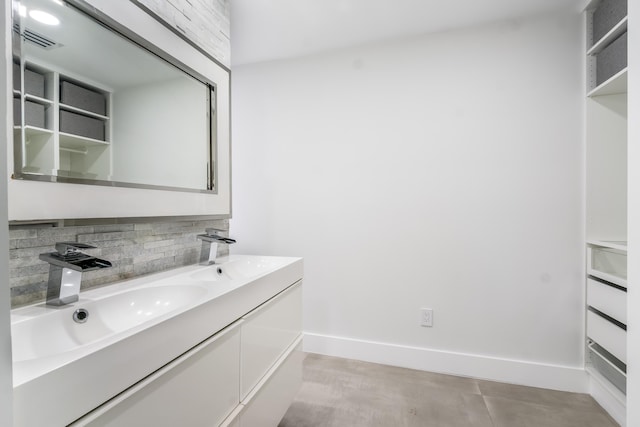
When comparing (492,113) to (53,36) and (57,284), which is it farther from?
(57,284)

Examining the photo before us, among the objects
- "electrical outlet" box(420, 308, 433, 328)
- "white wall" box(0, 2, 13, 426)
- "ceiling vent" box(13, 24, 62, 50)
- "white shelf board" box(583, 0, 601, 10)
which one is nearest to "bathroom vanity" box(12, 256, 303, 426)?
"white wall" box(0, 2, 13, 426)

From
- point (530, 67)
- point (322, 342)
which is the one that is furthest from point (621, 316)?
point (322, 342)

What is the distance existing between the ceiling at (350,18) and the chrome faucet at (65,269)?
5.64 feet

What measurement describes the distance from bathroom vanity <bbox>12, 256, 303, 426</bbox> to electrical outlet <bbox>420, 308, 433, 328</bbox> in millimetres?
1128

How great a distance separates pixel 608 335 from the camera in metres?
1.70

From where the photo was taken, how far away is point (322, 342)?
2490mm

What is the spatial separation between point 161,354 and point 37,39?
3.11 feet

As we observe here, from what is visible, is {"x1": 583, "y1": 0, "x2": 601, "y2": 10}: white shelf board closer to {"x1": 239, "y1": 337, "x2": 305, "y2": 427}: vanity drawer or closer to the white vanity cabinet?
the white vanity cabinet

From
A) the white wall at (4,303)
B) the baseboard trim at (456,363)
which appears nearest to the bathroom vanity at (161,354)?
the white wall at (4,303)

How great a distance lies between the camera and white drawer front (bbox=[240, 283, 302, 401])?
113 cm

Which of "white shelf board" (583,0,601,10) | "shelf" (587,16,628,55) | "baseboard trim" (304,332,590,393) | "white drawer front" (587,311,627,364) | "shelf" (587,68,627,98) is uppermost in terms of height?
"white shelf board" (583,0,601,10)

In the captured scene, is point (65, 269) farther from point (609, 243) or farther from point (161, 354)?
point (609, 243)

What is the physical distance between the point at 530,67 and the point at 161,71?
7.18 ft

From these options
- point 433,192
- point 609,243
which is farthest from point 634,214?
point 433,192
